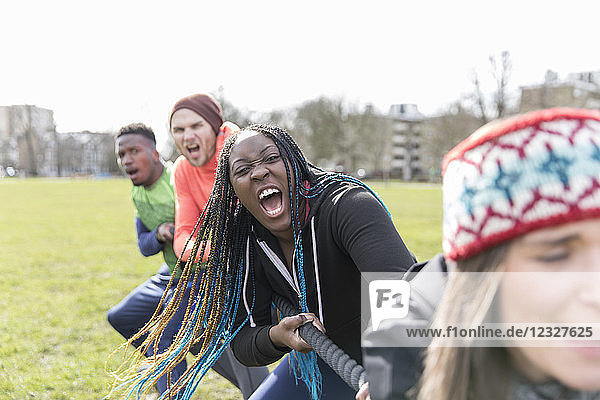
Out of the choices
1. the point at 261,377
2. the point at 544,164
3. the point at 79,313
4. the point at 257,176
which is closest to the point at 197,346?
the point at 261,377

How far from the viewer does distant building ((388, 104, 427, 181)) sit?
90062 millimetres

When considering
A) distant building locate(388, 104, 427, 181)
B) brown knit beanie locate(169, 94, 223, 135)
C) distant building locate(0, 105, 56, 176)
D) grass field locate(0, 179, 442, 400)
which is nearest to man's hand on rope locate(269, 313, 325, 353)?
brown knit beanie locate(169, 94, 223, 135)

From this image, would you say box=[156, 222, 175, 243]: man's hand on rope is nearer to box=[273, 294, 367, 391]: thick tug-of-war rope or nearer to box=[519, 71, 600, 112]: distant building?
box=[273, 294, 367, 391]: thick tug-of-war rope

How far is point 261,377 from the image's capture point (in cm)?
360

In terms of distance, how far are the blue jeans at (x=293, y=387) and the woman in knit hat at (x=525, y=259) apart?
1.55 m

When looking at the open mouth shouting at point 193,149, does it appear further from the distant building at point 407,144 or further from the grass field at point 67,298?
the distant building at point 407,144

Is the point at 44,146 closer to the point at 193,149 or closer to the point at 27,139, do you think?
the point at 27,139

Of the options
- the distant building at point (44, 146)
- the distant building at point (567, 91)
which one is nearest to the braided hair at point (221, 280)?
the distant building at point (567, 91)

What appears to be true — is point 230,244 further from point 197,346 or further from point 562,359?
point 562,359

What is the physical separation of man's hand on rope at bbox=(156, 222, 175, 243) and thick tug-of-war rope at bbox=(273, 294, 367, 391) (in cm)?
193

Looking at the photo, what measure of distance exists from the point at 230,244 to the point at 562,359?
1603 mm

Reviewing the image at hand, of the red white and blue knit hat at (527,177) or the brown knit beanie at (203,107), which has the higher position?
the brown knit beanie at (203,107)

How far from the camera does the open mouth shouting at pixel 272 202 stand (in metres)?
2.26

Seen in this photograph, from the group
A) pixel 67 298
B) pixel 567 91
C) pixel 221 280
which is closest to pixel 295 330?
pixel 221 280
